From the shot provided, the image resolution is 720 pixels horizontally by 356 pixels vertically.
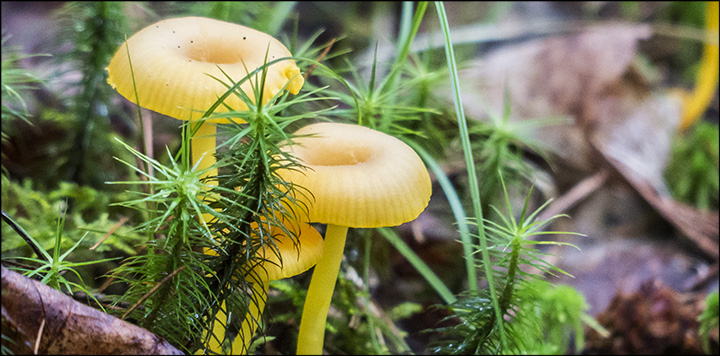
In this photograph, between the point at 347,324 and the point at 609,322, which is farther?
the point at 609,322

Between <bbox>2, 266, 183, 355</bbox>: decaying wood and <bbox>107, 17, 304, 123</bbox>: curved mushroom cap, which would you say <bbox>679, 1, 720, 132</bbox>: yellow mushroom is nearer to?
<bbox>107, 17, 304, 123</bbox>: curved mushroom cap

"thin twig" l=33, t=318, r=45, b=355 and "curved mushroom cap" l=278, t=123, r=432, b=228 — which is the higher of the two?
"curved mushroom cap" l=278, t=123, r=432, b=228

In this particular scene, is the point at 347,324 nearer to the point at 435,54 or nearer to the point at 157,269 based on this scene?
the point at 157,269

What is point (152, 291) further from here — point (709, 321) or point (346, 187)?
point (709, 321)

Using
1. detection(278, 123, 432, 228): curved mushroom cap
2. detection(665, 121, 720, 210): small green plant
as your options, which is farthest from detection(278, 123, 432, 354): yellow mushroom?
detection(665, 121, 720, 210): small green plant

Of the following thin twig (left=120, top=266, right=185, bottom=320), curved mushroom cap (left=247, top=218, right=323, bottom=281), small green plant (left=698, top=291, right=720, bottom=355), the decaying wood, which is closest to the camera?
the decaying wood

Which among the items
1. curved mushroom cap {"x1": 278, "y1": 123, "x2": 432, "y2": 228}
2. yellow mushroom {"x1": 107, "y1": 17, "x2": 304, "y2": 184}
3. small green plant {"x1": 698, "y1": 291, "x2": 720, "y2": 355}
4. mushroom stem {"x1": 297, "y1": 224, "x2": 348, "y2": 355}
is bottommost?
small green plant {"x1": 698, "y1": 291, "x2": 720, "y2": 355}

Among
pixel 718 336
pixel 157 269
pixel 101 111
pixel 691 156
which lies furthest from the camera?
pixel 691 156

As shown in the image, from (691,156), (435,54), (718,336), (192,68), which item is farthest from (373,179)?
(691,156)
